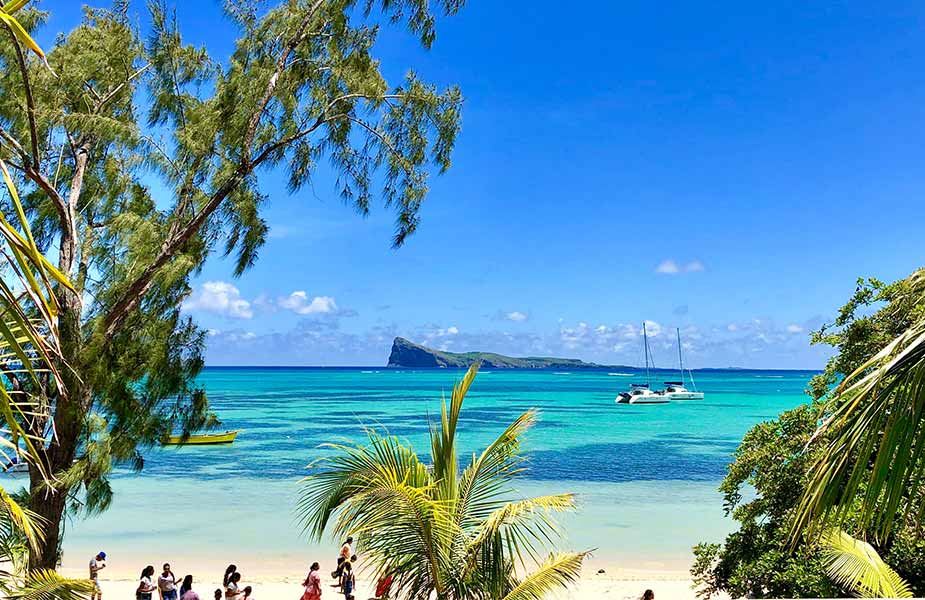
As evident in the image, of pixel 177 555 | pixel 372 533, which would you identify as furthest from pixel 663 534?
pixel 372 533

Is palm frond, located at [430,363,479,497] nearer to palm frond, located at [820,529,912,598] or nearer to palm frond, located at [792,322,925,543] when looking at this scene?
palm frond, located at [820,529,912,598]

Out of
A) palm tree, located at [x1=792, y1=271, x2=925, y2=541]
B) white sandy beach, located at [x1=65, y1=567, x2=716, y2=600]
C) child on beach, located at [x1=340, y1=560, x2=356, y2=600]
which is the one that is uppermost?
palm tree, located at [x1=792, y1=271, x2=925, y2=541]

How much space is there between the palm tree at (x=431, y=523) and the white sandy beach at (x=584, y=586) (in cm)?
1028

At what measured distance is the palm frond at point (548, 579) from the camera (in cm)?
560

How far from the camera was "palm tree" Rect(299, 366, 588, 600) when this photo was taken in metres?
5.45

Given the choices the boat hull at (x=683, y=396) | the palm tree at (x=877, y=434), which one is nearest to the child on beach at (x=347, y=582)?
the palm tree at (x=877, y=434)

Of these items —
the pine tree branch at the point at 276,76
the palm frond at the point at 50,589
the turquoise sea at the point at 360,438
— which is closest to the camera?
the palm frond at the point at 50,589

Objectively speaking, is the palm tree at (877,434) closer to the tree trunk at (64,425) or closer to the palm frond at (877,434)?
the palm frond at (877,434)

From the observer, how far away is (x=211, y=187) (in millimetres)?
9664

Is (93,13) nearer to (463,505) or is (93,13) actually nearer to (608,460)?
(463,505)

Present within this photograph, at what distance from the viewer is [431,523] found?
546 cm

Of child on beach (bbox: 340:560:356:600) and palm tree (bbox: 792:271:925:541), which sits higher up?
palm tree (bbox: 792:271:925:541)

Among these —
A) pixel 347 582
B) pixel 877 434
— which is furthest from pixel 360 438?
pixel 877 434

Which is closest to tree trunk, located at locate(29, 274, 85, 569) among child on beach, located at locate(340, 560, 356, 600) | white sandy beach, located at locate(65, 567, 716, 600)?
child on beach, located at locate(340, 560, 356, 600)
